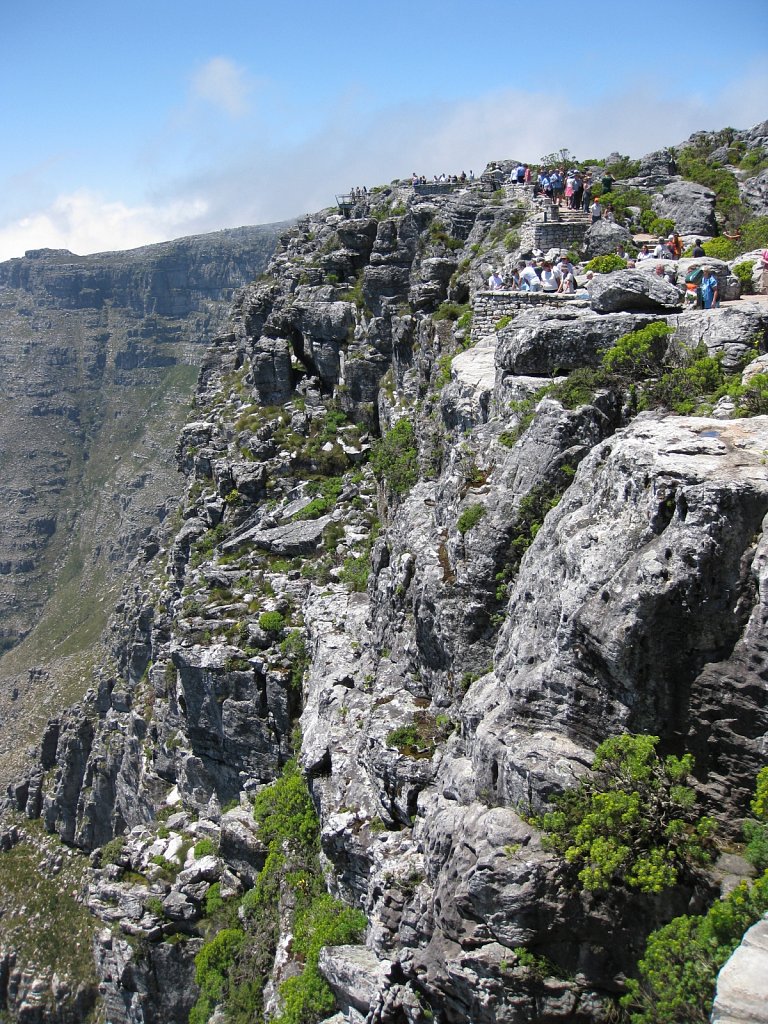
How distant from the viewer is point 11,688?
11950cm

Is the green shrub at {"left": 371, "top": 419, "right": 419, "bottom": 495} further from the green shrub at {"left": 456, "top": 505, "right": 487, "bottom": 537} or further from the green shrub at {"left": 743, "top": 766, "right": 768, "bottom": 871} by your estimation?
the green shrub at {"left": 743, "top": 766, "right": 768, "bottom": 871}

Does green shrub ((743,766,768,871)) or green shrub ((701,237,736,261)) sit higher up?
green shrub ((701,237,736,261))

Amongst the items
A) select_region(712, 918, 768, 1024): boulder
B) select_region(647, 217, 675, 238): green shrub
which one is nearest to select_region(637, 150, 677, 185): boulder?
select_region(647, 217, 675, 238): green shrub

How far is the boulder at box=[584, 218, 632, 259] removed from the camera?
1145 inches

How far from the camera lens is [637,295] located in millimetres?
18594

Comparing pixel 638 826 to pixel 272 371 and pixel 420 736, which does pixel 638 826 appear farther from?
pixel 272 371

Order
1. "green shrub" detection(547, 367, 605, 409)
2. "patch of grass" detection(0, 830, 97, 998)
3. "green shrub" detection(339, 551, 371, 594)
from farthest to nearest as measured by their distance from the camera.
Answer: "patch of grass" detection(0, 830, 97, 998)
"green shrub" detection(339, 551, 371, 594)
"green shrub" detection(547, 367, 605, 409)

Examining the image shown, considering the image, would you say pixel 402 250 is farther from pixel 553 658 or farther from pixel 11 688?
pixel 11 688

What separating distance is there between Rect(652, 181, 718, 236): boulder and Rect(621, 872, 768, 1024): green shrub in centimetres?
2858

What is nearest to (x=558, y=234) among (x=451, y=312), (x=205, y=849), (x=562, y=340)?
(x=451, y=312)

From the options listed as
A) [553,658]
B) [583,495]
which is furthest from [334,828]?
[583,495]

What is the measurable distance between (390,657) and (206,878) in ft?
58.6

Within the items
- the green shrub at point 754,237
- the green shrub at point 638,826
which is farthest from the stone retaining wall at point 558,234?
the green shrub at point 638,826

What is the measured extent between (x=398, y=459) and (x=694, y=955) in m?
27.8
